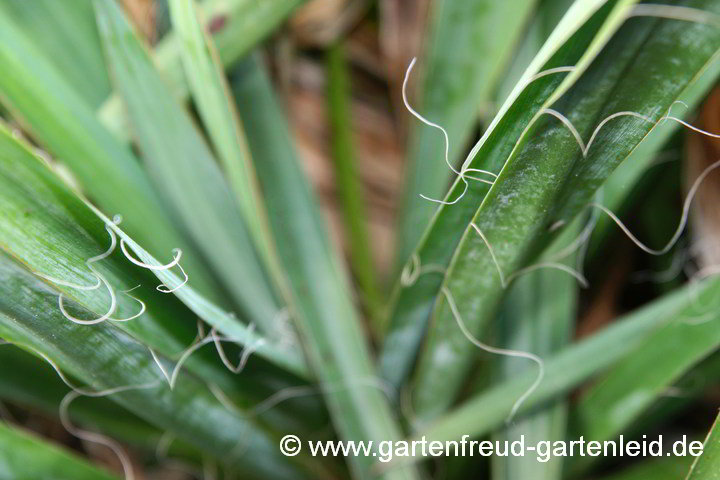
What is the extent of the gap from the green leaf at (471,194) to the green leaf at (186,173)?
0.36 feet

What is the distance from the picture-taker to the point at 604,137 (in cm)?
28

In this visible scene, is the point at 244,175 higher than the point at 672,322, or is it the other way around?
the point at 244,175

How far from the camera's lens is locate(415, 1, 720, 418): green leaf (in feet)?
0.86

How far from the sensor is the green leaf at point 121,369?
29 centimetres

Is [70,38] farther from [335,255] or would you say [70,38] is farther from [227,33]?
[335,255]

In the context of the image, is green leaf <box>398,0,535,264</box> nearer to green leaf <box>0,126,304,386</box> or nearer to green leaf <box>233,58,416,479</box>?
green leaf <box>233,58,416,479</box>

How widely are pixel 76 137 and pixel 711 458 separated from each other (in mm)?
433

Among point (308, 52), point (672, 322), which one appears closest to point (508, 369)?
point (672, 322)

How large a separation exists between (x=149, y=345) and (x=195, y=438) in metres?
0.10

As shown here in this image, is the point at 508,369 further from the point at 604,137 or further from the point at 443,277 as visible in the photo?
the point at 604,137

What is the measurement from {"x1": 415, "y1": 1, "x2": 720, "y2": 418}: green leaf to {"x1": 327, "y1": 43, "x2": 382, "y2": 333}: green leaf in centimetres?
34

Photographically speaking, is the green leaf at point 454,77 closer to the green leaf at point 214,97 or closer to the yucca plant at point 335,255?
the yucca plant at point 335,255

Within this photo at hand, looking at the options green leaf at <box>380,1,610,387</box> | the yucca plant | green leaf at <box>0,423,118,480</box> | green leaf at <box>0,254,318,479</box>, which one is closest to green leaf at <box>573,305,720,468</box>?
the yucca plant

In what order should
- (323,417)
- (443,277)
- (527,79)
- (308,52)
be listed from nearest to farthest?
(527,79) → (443,277) → (323,417) → (308,52)
